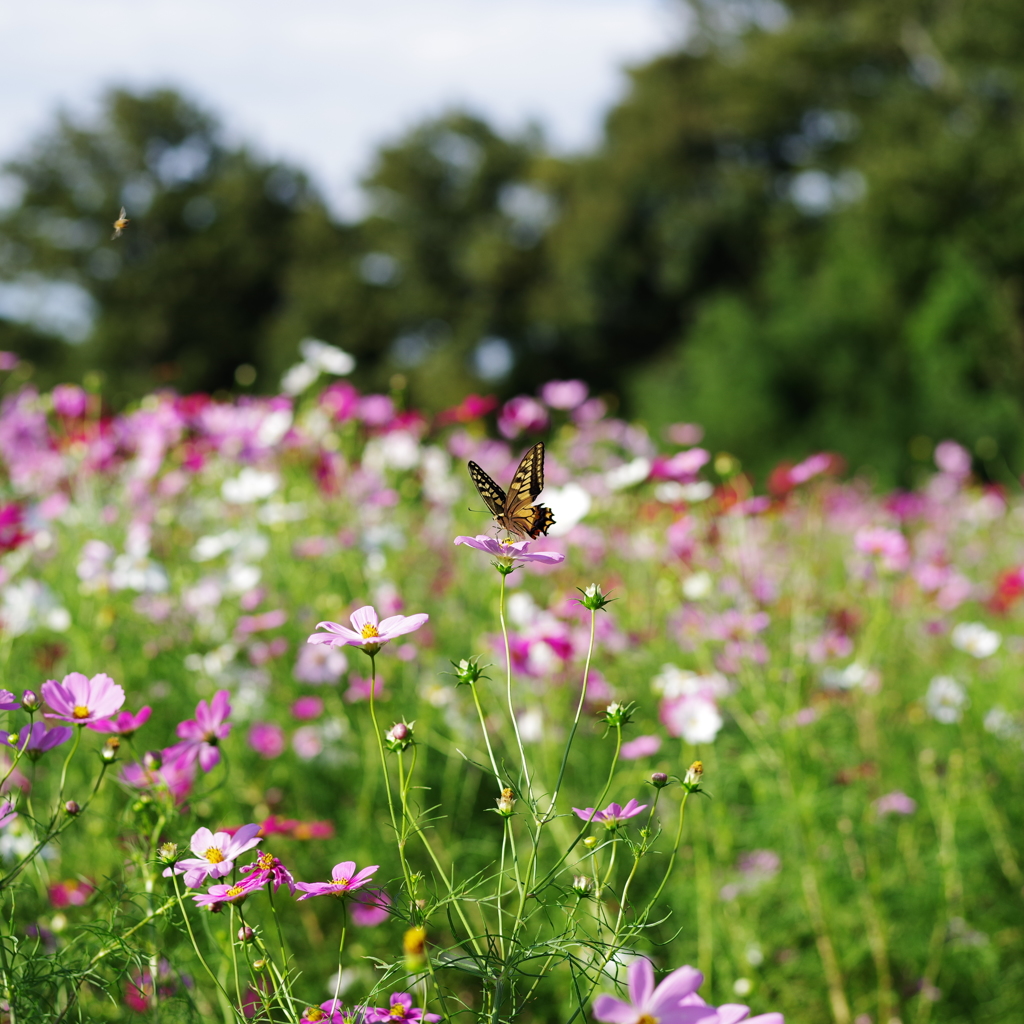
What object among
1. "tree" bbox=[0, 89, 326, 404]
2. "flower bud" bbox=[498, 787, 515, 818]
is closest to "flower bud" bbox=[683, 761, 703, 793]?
"flower bud" bbox=[498, 787, 515, 818]

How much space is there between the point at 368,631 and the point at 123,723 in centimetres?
35

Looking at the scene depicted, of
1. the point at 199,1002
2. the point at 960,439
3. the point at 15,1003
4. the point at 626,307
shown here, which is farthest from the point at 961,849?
the point at 626,307

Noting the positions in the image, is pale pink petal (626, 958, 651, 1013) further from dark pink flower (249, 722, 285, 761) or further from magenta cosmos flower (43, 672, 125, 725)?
dark pink flower (249, 722, 285, 761)

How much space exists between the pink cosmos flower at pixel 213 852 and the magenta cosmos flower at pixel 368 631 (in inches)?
6.5

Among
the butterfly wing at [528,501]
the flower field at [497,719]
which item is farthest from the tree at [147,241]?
the butterfly wing at [528,501]

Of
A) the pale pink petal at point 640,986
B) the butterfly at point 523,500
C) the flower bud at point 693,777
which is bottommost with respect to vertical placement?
the pale pink petal at point 640,986

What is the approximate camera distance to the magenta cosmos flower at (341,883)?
0.77 m

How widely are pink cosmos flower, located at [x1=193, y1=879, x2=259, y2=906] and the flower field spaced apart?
0.09 metres

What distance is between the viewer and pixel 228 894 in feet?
2.58

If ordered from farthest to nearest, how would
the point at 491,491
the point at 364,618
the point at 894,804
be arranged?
the point at 894,804 < the point at 491,491 < the point at 364,618

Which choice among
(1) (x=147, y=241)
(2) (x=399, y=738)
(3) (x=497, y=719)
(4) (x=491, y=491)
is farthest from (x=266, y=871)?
(1) (x=147, y=241)

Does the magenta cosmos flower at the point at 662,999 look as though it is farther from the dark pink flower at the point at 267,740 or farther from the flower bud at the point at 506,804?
the dark pink flower at the point at 267,740

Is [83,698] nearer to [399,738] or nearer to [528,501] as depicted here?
[399,738]

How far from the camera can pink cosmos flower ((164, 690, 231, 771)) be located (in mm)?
1040
